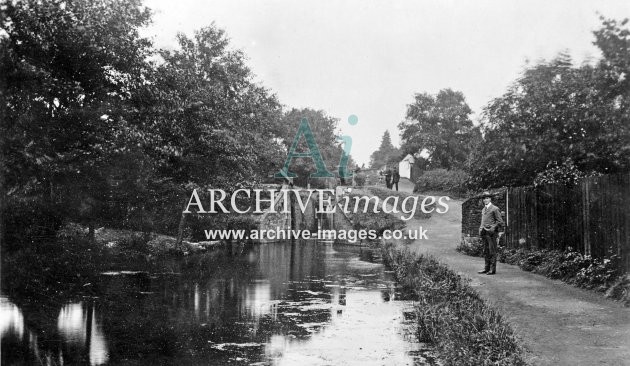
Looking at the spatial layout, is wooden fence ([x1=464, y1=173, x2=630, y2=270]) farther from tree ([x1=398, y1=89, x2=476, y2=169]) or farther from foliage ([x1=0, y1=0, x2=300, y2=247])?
tree ([x1=398, y1=89, x2=476, y2=169])

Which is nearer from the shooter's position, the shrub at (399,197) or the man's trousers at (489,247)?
the man's trousers at (489,247)

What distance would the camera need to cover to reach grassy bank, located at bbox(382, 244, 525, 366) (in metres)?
5.84

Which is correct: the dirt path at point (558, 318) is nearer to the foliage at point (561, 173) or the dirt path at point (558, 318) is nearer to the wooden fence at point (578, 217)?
the wooden fence at point (578, 217)

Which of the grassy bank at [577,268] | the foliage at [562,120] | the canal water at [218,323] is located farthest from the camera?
the foliage at [562,120]

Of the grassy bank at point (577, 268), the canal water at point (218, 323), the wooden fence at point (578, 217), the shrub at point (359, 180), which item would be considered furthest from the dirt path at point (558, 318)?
the shrub at point (359, 180)

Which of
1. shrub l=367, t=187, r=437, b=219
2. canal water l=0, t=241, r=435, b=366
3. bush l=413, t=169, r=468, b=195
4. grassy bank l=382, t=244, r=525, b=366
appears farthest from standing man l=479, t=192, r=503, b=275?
bush l=413, t=169, r=468, b=195

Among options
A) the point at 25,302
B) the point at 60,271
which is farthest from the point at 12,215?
the point at 25,302

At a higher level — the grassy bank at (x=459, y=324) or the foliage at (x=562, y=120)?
the foliage at (x=562, y=120)

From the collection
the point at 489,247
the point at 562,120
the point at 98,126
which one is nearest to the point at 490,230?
the point at 489,247

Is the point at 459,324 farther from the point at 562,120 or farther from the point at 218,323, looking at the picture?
the point at 562,120

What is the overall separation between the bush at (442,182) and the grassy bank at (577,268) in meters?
24.5

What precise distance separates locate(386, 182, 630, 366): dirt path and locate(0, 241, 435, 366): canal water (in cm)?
141

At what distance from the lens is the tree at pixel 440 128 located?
54969 mm

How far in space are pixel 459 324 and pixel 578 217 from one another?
17.7ft
